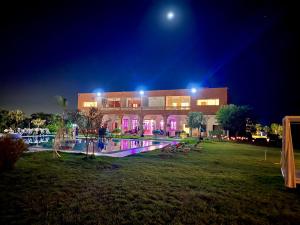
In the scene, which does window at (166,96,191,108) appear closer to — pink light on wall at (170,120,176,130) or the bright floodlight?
pink light on wall at (170,120,176,130)

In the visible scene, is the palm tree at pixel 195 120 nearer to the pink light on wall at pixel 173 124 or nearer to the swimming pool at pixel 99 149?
the pink light on wall at pixel 173 124

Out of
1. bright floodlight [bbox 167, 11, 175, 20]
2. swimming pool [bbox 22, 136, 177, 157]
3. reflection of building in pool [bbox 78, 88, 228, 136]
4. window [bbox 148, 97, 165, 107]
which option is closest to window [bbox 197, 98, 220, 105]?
reflection of building in pool [bbox 78, 88, 228, 136]

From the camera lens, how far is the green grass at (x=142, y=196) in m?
4.26

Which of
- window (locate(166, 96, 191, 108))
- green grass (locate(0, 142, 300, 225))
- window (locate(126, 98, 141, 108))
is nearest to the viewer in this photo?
green grass (locate(0, 142, 300, 225))

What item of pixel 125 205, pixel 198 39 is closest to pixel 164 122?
pixel 198 39

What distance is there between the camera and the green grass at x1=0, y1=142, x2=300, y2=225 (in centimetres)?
426

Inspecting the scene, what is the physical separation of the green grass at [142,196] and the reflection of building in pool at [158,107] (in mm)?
21593

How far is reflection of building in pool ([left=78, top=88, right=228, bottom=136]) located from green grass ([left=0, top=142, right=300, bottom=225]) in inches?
850

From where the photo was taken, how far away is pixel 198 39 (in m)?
37.6

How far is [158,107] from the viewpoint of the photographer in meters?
33.1

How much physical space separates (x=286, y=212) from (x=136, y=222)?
3142 millimetres

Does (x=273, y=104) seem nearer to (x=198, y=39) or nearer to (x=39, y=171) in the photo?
(x=198, y=39)

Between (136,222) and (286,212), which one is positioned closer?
(136,222)

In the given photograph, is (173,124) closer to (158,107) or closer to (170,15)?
(158,107)
